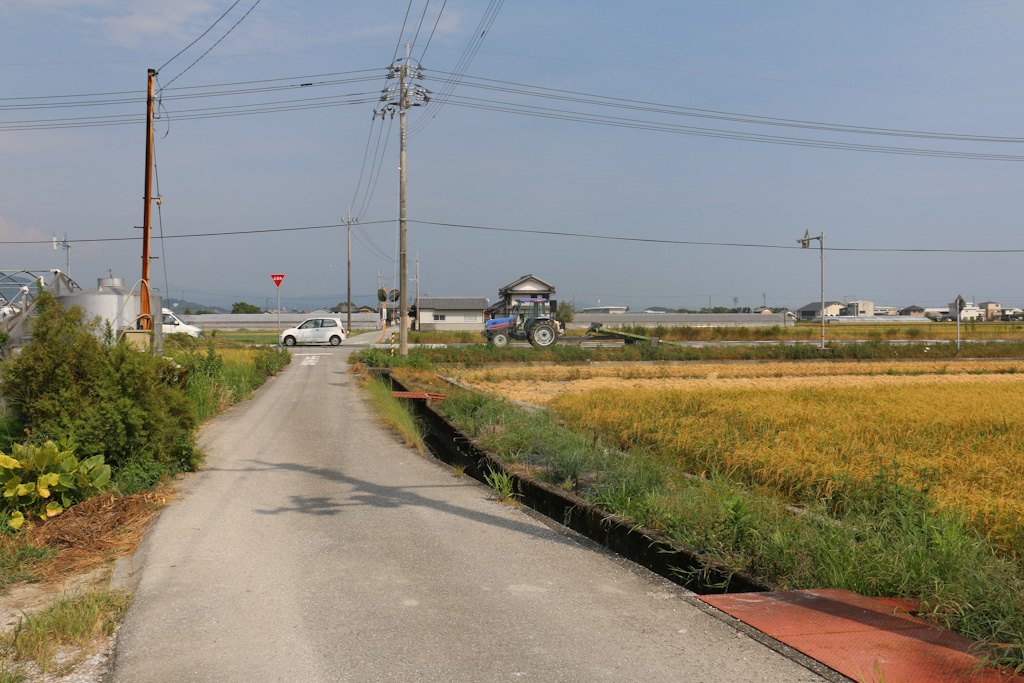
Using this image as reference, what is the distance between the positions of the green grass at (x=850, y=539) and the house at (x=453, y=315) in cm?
6025

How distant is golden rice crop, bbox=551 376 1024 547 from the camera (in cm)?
599

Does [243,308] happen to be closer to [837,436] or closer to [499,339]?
[499,339]

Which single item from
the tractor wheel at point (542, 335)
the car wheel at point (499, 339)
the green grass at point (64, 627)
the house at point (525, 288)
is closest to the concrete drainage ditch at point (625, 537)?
the green grass at point (64, 627)

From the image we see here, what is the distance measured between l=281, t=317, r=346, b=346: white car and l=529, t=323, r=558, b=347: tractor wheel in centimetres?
1356

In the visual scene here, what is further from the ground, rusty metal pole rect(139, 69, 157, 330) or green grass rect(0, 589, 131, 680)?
rusty metal pole rect(139, 69, 157, 330)

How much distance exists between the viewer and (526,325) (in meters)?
33.9

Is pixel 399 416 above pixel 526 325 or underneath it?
underneath

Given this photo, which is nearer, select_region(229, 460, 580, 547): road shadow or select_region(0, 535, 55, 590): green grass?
select_region(0, 535, 55, 590): green grass

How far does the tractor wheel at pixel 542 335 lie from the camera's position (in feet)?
107

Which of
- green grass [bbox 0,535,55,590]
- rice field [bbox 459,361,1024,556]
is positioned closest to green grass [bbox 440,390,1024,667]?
rice field [bbox 459,361,1024,556]

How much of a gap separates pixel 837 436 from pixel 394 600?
579 cm

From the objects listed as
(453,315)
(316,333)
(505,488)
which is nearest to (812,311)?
(453,315)

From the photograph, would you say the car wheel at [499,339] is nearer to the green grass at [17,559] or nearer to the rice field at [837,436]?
the rice field at [837,436]

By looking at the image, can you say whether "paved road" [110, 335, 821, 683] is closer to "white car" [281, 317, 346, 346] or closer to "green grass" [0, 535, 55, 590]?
"green grass" [0, 535, 55, 590]
